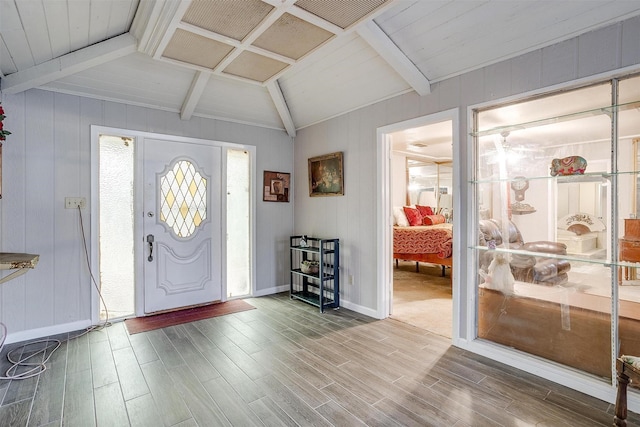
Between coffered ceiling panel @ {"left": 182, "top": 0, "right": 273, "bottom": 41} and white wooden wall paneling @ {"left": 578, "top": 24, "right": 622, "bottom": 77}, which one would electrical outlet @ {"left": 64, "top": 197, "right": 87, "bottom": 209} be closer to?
coffered ceiling panel @ {"left": 182, "top": 0, "right": 273, "bottom": 41}

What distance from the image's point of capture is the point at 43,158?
300cm

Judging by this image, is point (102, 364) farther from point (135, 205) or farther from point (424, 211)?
point (424, 211)

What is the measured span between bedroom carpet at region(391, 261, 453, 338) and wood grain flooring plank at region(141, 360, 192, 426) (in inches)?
90.2

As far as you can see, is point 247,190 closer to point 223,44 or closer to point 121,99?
point 121,99

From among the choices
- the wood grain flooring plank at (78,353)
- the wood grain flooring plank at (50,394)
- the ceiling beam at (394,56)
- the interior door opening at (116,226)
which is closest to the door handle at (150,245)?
the interior door opening at (116,226)

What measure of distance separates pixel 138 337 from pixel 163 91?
8.44ft

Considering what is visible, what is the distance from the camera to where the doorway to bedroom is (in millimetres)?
3582

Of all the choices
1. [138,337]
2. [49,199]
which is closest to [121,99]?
[49,199]

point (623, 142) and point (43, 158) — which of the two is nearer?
point (623, 142)

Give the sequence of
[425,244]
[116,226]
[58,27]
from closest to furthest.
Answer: [58,27], [116,226], [425,244]

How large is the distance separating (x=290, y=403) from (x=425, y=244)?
3.85 m

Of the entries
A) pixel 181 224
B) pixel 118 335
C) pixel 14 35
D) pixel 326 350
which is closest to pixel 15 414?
pixel 118 335

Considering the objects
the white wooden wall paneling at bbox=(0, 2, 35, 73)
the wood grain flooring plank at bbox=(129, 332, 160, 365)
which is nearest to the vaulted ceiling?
the white wooden wall paneling at bbox=(0, 2, 35, 73)

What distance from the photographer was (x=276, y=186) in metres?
4.54
